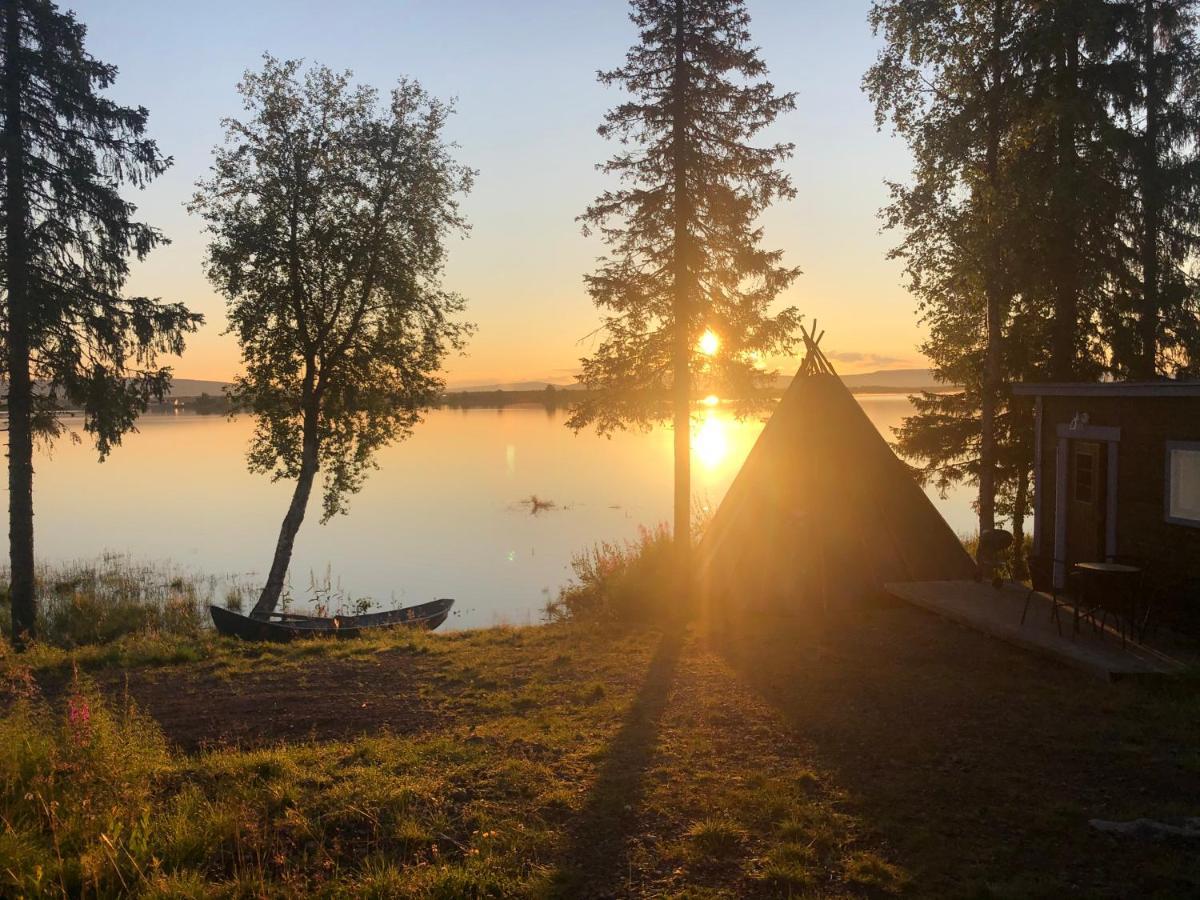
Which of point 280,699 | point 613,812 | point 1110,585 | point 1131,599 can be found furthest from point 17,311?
point 1131,599

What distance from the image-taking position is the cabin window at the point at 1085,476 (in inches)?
522

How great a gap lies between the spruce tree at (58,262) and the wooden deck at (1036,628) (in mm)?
15592

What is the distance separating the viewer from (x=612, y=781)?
731 centimetres

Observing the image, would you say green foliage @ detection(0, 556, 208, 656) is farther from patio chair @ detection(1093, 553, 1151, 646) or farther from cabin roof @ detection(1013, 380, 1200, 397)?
cabin roof @ detection(1013, 380, 1200, 397)

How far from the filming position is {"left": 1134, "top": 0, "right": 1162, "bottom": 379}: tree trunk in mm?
17375

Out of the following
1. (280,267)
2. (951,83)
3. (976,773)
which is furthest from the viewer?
(280,267)

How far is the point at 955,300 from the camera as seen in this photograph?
706 inches

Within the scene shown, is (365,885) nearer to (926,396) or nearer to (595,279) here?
(595,279)

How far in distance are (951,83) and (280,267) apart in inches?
598

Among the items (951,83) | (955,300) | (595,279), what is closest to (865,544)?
(955,300)

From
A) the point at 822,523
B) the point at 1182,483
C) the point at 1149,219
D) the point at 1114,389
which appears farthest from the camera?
the point at 1149,219

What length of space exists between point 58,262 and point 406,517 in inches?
892

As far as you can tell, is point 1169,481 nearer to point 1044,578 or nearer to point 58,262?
point 1044,578

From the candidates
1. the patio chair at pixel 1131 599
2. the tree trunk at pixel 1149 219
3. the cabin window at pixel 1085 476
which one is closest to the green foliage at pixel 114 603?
the patio chair at pixel 1131 599
